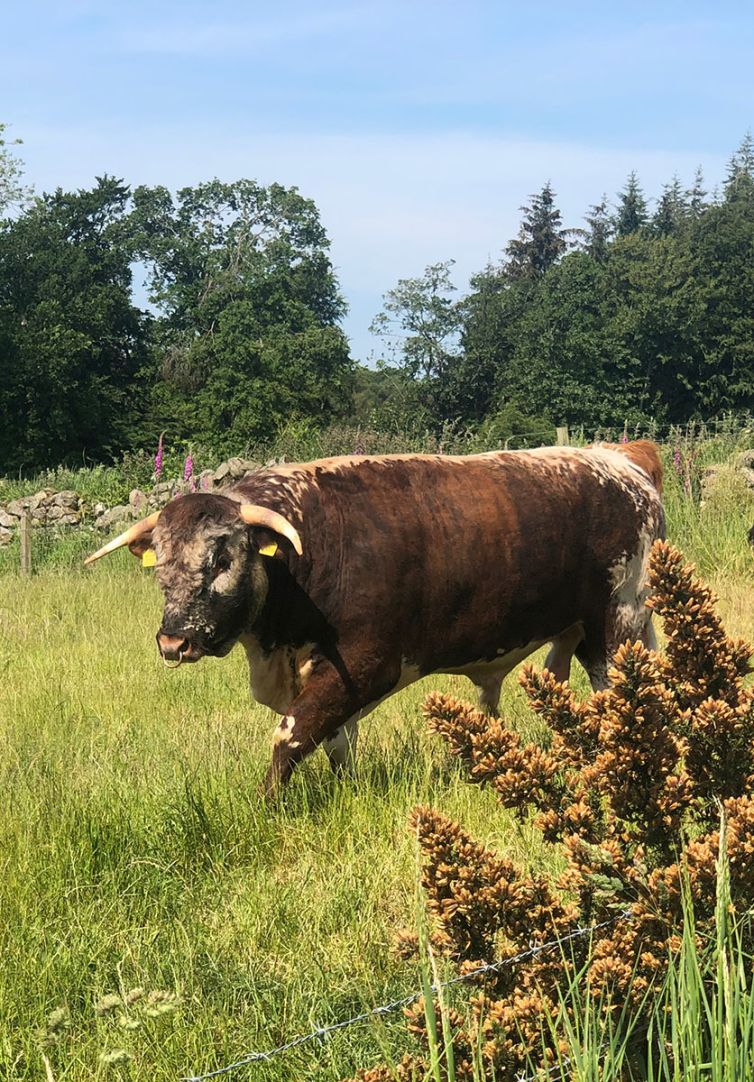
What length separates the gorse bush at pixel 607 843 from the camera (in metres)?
2.53

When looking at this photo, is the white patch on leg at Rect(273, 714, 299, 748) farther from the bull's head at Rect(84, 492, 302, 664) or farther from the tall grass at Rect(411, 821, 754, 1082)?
the tall grass at Rect(411, 821, 754, 1082)

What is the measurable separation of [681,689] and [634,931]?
63 centimetres

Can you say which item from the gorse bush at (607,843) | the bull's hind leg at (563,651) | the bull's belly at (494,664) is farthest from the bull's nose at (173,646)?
the bull's hind leg at (563,651)

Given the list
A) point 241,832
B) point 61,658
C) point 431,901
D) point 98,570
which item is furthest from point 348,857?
point 98,570

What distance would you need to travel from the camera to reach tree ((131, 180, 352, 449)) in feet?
187

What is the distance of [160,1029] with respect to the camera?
124 inches

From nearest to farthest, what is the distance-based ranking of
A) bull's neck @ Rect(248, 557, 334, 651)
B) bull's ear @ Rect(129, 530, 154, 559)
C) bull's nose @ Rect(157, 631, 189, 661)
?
bull's nose @ Rect(157, 631, 189, 661), bull's neck @ Rect(248, 557, 334, 651), bull's ear @ Rect(129, 530, 154, 559)

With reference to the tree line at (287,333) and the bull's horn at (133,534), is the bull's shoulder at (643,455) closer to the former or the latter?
the bull's horn at (133,534)

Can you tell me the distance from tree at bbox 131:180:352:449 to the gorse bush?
4973 cm

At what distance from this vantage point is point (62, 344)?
171 ft

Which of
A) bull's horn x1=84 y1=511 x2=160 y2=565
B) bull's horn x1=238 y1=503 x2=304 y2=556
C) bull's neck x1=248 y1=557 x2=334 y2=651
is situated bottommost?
bull's neck x1=248 y1=557 x2=334 y2=651

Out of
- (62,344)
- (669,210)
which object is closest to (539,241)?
(669,210)

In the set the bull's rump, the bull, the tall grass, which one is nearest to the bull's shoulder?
the bull's rump

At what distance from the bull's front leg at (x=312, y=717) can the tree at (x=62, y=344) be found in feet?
141
